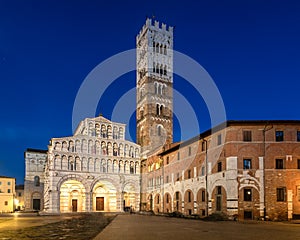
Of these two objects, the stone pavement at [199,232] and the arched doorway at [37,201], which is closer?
the stone pavement at [199,232]

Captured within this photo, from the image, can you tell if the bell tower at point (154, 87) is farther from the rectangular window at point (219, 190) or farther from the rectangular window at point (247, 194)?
the rectangular window at point (247, 194)

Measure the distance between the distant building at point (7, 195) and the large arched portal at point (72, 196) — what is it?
68.9 feet

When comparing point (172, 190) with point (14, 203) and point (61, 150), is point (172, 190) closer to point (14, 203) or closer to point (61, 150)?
point (61, 150)

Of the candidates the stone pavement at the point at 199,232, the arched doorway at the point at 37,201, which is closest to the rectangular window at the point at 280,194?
the stone pavement at the point at 199,232

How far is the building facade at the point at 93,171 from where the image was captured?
5419 centimetres

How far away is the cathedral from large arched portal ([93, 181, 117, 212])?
0.55 ft

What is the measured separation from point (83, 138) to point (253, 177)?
31.6 meters

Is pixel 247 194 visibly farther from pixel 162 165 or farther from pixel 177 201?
pixel 162 165

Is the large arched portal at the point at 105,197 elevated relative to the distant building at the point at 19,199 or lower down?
elevated

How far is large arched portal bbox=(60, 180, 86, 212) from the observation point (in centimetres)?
5553

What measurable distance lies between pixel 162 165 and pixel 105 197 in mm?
13734

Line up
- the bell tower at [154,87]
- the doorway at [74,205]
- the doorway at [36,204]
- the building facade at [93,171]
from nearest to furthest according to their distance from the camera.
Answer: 1. the building facade at [93,171]
2. the doorway at [74,205]
3. the doorway at [36,204]
4. the bell tower at [154,87]

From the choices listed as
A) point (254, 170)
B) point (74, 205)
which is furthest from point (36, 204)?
point (254, 170)

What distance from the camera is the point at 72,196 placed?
5672cm
